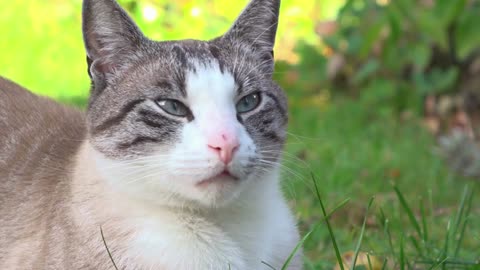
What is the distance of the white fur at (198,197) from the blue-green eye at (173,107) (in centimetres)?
3

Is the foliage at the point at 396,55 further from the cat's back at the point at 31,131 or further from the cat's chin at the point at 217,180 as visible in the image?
the cat's chin at the point at 217,180

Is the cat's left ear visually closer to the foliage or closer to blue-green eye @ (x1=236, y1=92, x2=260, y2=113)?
blue-green eye @ (x1=236, y1=92, x2=260, y2=113)

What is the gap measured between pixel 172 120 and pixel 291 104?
3945 mm

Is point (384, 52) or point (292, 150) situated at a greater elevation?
point (384, 52)

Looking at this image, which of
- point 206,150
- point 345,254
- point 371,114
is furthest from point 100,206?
point 371,114

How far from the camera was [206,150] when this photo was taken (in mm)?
2432

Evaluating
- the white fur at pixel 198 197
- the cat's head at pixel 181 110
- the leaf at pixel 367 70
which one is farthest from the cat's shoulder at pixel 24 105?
the leaf at pixel 367 70

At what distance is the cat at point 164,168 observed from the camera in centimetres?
254

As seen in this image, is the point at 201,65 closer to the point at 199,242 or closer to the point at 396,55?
the point at 199,242

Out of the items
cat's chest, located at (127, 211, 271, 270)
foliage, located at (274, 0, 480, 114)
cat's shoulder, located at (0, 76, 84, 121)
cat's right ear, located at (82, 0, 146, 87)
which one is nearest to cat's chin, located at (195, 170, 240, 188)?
cat's chest, located at (127, 211, 271, 270)

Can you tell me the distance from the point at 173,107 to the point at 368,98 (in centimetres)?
375

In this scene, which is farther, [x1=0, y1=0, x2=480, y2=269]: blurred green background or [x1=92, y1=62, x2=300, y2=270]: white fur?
[x1=0, y1=0, x2=480, y2=269]: blurred green background

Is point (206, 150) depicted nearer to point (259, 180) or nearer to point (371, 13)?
point (259, 180)

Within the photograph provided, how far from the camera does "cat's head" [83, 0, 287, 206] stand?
8.17 feet
